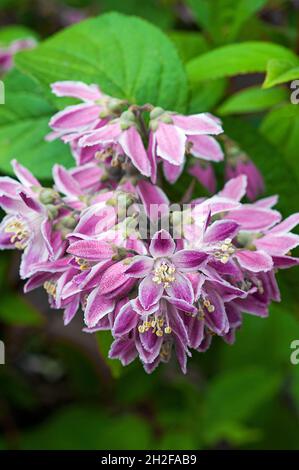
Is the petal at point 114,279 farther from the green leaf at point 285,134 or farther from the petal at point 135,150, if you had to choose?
the green leaf at point 285,134

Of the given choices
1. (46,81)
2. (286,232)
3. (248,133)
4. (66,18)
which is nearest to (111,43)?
(46,81)

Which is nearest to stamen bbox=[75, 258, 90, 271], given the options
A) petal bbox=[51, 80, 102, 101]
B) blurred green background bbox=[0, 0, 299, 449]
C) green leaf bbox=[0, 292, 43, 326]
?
petal bbox=[51, 80, 102, 101]

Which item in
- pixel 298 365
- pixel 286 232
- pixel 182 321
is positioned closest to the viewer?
pixel 182 321

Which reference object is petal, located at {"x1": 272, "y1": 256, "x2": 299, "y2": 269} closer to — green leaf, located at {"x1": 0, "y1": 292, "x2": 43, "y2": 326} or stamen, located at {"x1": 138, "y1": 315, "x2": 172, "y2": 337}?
stamen, located at {"x1": 138, "y1": 315, "x2": 172, "y2": 337}

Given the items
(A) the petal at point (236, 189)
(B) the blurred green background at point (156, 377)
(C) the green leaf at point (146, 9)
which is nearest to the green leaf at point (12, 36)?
(B) the blurred green background at point (156, 377)

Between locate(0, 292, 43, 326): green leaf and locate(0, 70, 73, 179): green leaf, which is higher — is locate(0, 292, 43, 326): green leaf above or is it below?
below

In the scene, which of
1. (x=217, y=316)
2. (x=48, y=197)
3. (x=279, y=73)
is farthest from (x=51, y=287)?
(x=279, y=73)

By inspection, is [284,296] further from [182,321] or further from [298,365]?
[298,365]
